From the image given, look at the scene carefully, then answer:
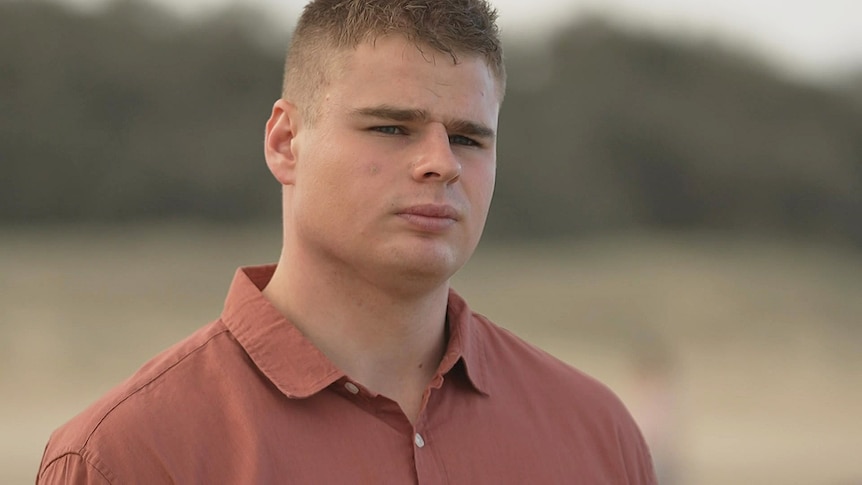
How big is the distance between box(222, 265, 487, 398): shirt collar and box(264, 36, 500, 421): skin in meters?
0.05

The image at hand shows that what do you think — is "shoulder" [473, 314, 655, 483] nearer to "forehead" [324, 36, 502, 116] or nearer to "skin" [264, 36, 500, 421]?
"skin" [264, 36, 500, 421]

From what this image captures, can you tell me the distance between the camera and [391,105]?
87.4 inches

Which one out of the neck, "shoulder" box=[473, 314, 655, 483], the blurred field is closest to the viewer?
the neck

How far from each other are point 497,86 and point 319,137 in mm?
360

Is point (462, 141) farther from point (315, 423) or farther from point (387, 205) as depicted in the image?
point (315, 423)

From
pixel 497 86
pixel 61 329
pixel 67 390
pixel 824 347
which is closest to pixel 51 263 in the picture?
pixel 61 329

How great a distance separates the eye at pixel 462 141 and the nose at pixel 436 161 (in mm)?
52

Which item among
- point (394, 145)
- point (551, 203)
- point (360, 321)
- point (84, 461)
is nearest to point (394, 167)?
A: point (394, 145)

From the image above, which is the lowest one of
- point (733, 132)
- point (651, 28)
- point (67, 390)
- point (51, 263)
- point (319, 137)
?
point (67, 390)

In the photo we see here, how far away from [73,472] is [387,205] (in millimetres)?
659

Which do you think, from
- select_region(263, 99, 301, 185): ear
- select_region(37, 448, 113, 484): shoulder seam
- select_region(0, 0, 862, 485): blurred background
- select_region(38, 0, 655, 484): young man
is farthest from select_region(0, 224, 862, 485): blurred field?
select_region(37, 448, 113, 484): shoulder seam

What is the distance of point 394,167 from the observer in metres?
2.22

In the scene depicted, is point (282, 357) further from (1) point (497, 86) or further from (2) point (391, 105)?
(1) point (497, 86)

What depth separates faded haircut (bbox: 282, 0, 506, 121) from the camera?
229 centimetres
